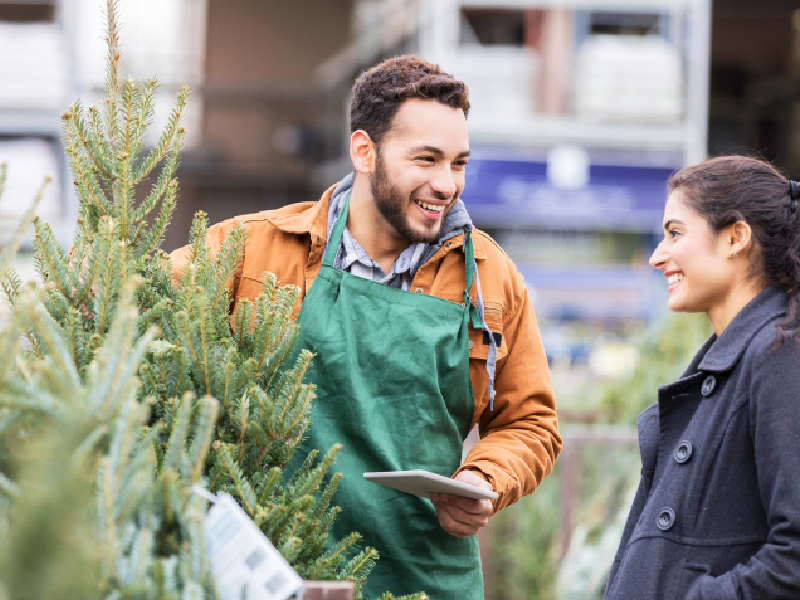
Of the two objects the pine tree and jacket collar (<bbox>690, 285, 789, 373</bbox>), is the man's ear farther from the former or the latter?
jacket collar (<bbox>690, 285, 789, 373</bbox>)

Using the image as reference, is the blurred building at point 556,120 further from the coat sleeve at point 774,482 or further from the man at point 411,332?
the coat sleeve at point 774,482

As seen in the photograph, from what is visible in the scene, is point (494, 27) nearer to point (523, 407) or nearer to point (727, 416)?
point (523, 407)

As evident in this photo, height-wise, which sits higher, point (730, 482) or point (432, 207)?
point (432, 207)

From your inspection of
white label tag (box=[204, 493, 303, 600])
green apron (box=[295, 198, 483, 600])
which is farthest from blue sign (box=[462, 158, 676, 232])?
white label tag (box=[204, 493, 303, 600])

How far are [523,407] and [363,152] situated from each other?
2.42ft

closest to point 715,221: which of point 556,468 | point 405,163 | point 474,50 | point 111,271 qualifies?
point 405,163

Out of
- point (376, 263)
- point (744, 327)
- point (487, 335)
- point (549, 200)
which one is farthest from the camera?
point (549, 200)

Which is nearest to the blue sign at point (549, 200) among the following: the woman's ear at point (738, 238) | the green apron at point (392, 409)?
the green apron at point (392, 409)

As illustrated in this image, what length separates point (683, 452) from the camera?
1.72m

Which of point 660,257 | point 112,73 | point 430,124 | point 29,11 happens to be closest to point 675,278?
point 660,257

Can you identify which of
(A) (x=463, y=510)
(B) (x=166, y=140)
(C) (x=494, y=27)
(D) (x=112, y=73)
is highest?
(C) (x=494, y=27)

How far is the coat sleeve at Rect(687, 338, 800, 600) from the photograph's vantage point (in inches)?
58.9

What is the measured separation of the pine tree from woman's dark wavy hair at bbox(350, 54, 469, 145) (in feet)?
2.28

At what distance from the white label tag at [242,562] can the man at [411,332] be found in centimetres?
80
